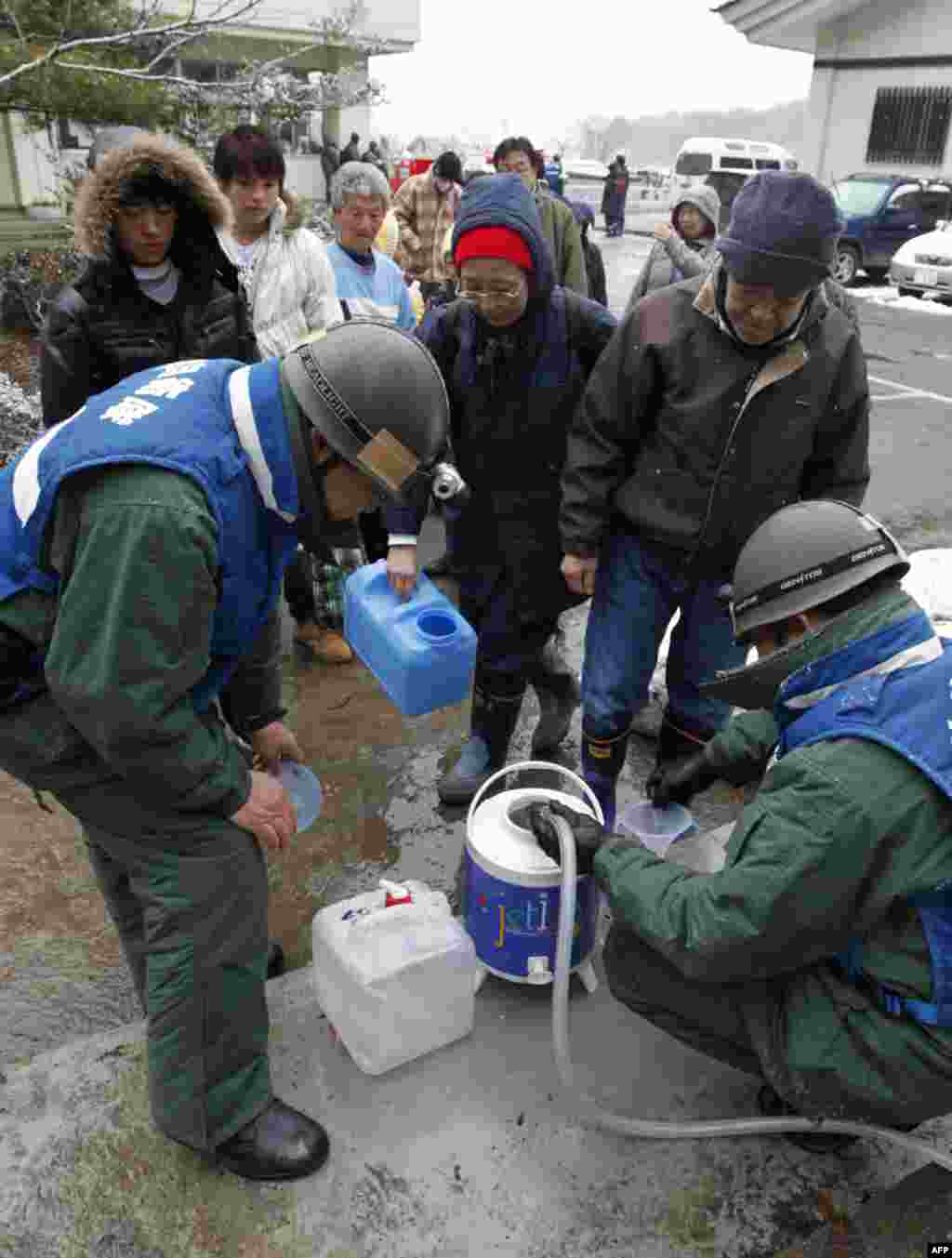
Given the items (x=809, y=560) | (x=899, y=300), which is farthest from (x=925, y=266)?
(x=809, y=560)

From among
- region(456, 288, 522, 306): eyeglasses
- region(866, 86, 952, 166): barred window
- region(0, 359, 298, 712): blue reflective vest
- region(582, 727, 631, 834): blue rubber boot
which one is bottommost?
region(582, 727, 631, 834): blue rubber boot

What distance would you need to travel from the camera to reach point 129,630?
4.89 feet

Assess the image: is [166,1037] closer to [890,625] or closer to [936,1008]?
[936,1008]

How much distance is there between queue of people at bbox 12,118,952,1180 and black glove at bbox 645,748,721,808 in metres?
0.02

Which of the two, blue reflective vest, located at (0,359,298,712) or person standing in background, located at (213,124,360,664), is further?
person standing in background, located at (213,124,360,664)

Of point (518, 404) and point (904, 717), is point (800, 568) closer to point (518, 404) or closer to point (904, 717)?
point (904, 717)

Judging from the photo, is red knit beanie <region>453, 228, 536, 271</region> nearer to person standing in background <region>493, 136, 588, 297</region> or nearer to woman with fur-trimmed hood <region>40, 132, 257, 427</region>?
woman with fur-trimmed hood <region>40, 132, 257, 427</region>

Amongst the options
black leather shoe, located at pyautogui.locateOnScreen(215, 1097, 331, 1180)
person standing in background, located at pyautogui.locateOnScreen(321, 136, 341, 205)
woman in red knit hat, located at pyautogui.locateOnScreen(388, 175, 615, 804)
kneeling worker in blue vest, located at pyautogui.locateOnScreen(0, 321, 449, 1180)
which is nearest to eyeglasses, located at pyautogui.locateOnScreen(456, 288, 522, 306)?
woman in red knit hat, located at pyautogui.locateOnScreen(388, 175, 615, 804)

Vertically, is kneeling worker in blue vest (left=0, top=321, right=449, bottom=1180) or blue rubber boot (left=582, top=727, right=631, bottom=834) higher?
kneeling worker in blue vest (left=0, top=321, right=449, bottom=1180)

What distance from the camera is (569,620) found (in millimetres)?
4699

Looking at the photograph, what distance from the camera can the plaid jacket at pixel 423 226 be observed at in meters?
6.18

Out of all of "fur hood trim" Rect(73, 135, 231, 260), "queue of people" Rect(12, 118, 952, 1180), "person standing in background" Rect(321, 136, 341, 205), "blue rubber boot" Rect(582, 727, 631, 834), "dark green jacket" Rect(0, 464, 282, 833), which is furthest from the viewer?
"person standing in background" Rect(321, 136, 341, 205)

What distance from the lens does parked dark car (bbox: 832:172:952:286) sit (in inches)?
647

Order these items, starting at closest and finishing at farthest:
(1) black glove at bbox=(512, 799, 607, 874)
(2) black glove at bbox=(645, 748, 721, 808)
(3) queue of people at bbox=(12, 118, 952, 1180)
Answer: (3) queue of people at bbox=(12, 118, 952, 1180) < (1) black glove at bbox=(512, 799, 607, 874) < (2) black glove at bbox=(645, 748, 721, 808)
